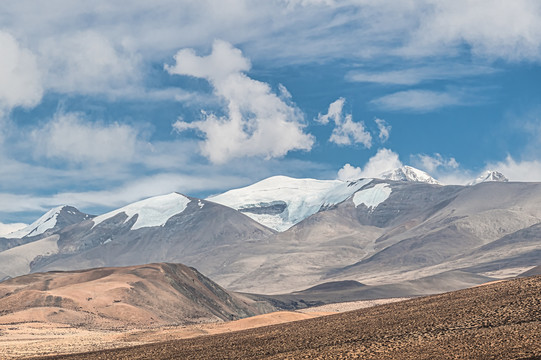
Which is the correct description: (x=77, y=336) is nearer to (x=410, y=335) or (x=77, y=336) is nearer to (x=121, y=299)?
(x=121, y=299)

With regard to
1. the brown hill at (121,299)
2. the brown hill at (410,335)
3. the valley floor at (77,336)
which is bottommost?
Answer: the brown hill at (410,335)

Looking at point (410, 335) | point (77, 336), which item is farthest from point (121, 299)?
point (410, 335)

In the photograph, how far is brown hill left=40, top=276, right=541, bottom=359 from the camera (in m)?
41.2

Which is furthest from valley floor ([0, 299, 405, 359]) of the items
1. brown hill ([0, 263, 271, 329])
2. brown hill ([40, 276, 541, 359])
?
brown hill ([40, 276, 541, 359])

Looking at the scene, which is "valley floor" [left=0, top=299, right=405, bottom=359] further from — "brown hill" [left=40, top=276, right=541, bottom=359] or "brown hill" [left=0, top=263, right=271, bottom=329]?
"brown hill" [left=40, top=276, right=541, bottom=359]

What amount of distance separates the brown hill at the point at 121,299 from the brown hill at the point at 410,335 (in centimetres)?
4394

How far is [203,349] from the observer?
58.4 m

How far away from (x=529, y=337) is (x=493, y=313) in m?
10.8

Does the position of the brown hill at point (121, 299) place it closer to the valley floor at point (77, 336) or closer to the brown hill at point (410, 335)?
the valley floor at point (77, 336)

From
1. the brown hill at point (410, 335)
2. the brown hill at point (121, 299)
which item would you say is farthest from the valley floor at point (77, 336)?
Answer: the brown hill at point (410, 335)

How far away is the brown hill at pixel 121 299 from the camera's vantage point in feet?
349

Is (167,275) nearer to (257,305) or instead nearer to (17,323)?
(257,305)

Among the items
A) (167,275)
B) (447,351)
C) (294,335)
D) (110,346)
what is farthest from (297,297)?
(447,351)

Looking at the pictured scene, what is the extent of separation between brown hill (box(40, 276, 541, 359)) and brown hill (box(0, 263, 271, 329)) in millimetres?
43944
